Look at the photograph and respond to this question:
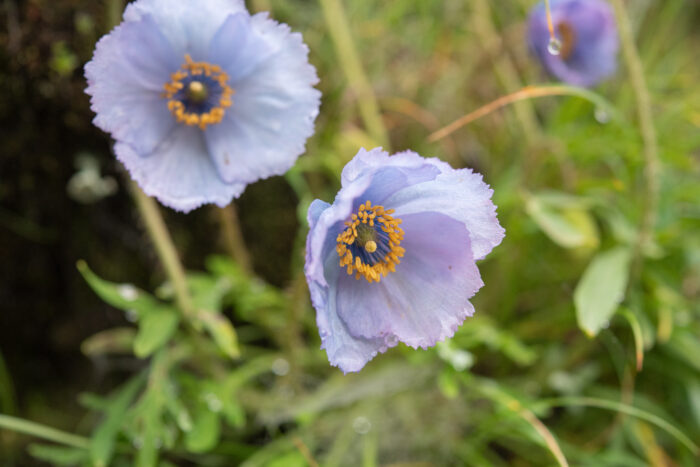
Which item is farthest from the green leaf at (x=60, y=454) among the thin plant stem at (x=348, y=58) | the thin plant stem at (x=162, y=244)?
the thin plant stem at (x=348, y=58)

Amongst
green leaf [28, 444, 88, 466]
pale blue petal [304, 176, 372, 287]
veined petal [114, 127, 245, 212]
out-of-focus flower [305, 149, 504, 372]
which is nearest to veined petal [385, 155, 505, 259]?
out-of-focus flower [305, 149, 504, 372]

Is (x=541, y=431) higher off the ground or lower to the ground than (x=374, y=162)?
lower

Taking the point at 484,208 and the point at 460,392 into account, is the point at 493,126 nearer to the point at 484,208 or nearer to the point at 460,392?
the point at 460,392

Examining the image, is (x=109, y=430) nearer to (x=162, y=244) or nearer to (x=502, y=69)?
(x=162, y=244)

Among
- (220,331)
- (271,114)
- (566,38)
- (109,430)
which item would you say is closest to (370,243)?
(271,114)

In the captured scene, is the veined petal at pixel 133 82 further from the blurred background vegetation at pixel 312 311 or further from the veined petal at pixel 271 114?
the blurred background vegetation at pixel 312 311

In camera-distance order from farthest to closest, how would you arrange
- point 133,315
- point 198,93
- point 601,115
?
point 601,115
point 133,315
point 198,93
